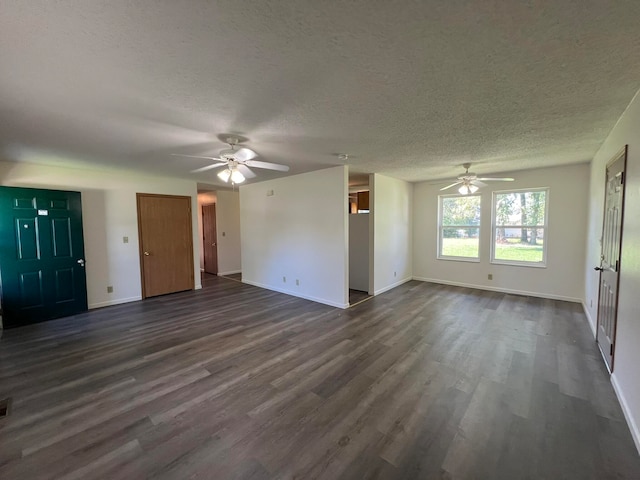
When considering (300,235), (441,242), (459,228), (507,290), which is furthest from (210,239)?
(507,290)

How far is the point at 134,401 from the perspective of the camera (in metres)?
2.25

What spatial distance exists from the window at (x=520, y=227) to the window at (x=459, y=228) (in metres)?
0.36

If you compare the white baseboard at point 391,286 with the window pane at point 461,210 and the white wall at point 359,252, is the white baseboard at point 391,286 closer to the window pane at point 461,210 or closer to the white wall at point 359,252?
the white wall at point 359,252

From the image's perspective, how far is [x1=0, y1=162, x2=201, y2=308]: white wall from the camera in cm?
450

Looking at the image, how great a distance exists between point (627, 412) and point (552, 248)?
3.79m

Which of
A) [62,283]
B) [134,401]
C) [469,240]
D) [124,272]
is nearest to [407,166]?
[469,240]

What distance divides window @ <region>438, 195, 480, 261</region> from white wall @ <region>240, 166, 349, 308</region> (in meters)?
3.01

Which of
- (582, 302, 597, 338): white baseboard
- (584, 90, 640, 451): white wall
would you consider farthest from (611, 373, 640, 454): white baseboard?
(582, 302, 597, 338): white baseboard

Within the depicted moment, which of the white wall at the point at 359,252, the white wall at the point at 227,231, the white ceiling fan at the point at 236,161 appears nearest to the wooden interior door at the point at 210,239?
the white wall at the point at 227,231

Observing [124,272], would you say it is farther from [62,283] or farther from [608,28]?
[608,28]

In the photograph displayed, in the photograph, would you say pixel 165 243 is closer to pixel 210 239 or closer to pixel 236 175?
pixel 210 239

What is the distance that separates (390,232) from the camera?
5.82m

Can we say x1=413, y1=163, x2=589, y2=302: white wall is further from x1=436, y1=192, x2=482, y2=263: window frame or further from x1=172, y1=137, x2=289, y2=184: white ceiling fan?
x1=172, y1=137, x2=289, y2=184: white ceiling fan

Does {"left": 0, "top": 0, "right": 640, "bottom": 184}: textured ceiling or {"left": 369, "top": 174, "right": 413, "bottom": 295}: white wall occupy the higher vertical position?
{"left": 0, "top": 0, "right": 640, "bottom": 184}: textured ceiling
